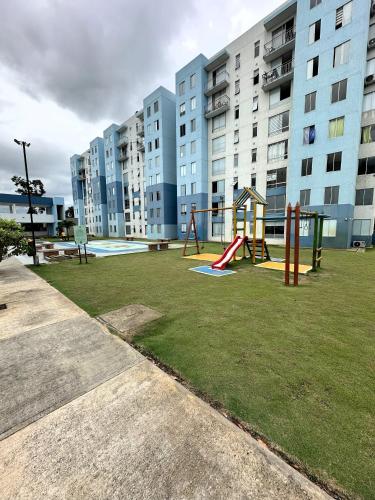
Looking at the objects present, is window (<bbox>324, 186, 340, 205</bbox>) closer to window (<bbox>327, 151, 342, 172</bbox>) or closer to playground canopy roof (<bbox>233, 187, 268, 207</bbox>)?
window (<bbox>327, 151, 342, 172</bbox>)

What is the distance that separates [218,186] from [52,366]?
3058 cm

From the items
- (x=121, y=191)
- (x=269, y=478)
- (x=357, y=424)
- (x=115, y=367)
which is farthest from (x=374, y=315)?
(x=121, y=191)

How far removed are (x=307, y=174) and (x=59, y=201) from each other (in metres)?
50.1

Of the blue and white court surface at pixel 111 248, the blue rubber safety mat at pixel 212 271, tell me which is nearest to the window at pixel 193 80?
the blue and white court surface at pixel 111 248

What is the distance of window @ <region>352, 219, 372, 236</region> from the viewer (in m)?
21.0

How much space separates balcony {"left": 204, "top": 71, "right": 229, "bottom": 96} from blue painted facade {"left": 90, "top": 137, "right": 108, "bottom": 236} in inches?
1267

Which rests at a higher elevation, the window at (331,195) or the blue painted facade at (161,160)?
the blue painted facade at (161,160)

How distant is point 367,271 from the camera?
34.9ft

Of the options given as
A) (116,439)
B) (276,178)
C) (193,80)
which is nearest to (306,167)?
(276,178)

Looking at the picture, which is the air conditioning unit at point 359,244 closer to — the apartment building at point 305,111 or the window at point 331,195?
the apartment building at point 305,111

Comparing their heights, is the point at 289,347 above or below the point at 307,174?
below

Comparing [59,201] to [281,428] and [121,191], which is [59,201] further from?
[281,428]

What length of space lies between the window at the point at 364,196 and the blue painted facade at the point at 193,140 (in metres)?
17.6

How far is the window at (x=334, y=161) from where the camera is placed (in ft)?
67.1
